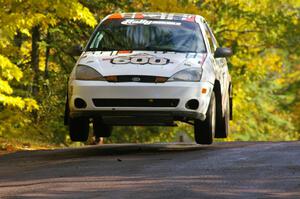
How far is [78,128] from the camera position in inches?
508

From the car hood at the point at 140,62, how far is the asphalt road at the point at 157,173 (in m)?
1.12

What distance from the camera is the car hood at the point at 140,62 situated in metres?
11.8

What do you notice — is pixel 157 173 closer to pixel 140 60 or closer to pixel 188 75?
pixel 188 75

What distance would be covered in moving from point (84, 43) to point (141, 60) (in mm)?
10616

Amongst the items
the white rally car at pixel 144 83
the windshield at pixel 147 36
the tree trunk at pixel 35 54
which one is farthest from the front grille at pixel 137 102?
the tree trunk at pixel 35 54

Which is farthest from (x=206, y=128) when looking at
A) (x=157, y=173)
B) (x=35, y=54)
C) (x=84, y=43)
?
(x=35, y=54)

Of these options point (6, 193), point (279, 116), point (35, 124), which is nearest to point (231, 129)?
point (279, 116)

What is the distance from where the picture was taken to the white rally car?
11820mm

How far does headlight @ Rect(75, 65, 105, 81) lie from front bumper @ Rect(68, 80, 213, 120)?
63 millimetres

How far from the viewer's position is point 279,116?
4956cm

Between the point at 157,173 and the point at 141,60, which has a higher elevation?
the point at 141,60

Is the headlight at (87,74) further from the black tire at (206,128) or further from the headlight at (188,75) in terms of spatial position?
the black tire at (206,128)

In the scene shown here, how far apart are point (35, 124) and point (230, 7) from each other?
12056mm

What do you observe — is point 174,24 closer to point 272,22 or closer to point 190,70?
point 190,70
